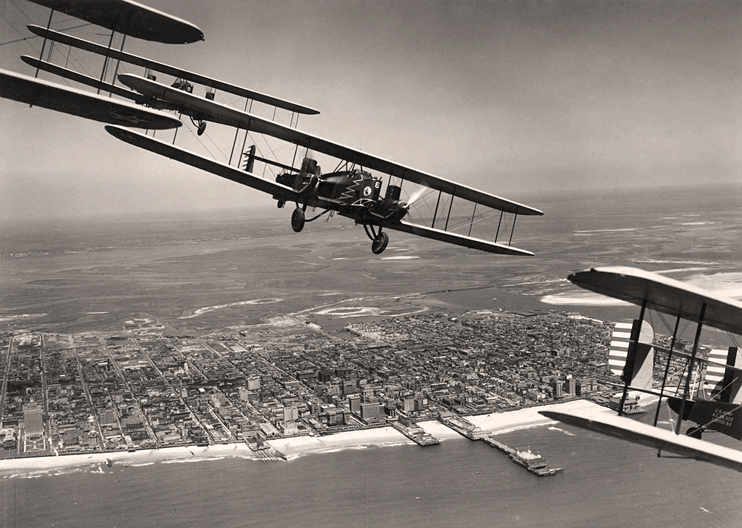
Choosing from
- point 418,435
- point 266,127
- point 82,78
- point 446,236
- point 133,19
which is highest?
point 133,19

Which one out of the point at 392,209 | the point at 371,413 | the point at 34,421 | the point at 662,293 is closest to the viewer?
the point at 662,293

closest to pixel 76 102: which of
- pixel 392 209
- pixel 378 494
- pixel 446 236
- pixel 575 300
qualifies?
pixel 392 209

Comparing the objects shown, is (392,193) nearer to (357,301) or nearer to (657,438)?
(657,438)

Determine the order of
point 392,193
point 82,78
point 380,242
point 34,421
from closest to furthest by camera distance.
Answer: point 392,193 < point 380,242 < point 82,78 < point 34,421

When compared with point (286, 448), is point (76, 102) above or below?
above

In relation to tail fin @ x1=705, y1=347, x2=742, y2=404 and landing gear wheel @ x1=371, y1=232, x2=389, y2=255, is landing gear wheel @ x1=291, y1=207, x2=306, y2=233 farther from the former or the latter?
tail fin @ x1=705, y1=347, x2=742, y2=404

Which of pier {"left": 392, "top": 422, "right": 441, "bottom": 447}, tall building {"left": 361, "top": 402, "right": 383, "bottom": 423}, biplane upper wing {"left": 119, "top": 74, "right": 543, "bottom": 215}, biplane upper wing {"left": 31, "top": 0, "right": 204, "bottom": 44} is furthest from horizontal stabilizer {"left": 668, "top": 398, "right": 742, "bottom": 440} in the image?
tall building {"left": 361, "top": 402, "right": 383, "bottom": 423}

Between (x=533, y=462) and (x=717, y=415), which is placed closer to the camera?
(x=717, y=415)
